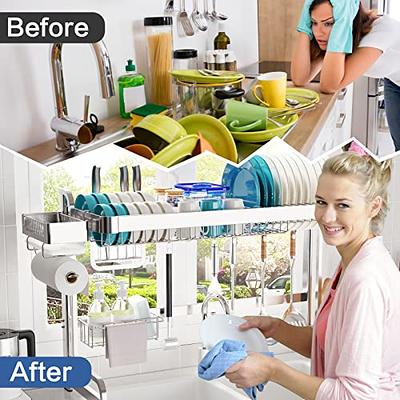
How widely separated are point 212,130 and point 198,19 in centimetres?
23

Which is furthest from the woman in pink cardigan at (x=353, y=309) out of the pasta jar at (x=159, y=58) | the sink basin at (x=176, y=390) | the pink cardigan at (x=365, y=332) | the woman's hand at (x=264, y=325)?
the sink basin at (x=176, y=390)

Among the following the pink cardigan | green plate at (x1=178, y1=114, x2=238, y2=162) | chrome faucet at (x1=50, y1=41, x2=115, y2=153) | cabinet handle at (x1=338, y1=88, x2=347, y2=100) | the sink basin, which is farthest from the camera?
the sink basin

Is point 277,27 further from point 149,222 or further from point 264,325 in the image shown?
point 264,325

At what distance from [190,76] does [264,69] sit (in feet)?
0.48

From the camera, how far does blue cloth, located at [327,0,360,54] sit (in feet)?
5.94

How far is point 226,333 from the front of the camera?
71.6 inches

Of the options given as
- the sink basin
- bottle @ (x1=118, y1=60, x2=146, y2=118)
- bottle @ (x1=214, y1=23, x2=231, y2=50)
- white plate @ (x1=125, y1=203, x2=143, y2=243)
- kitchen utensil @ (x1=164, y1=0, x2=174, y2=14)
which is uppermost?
kitchen utensil @ (x1=164, y1=0, x2=174, y2=14)

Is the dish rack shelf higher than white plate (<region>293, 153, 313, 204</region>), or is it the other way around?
white plate (<region>293, 153, 313, 204</region>)

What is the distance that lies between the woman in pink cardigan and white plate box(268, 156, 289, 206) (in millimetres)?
250

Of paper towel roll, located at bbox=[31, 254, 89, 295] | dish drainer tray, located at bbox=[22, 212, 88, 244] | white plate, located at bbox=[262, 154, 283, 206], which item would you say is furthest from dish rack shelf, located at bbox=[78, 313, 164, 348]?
white plate, located at bbox=[262, 154, 283, 206]

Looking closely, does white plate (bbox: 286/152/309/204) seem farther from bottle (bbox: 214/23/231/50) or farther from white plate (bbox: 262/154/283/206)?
bottle (bbox: 214/23/231/50)

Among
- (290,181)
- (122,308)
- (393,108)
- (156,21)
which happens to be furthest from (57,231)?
(393,108)

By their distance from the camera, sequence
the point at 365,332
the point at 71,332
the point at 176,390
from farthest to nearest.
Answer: the point at 176,390, the point at 71,332, the point at 365,332

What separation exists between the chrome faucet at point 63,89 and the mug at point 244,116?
0.24 metres
